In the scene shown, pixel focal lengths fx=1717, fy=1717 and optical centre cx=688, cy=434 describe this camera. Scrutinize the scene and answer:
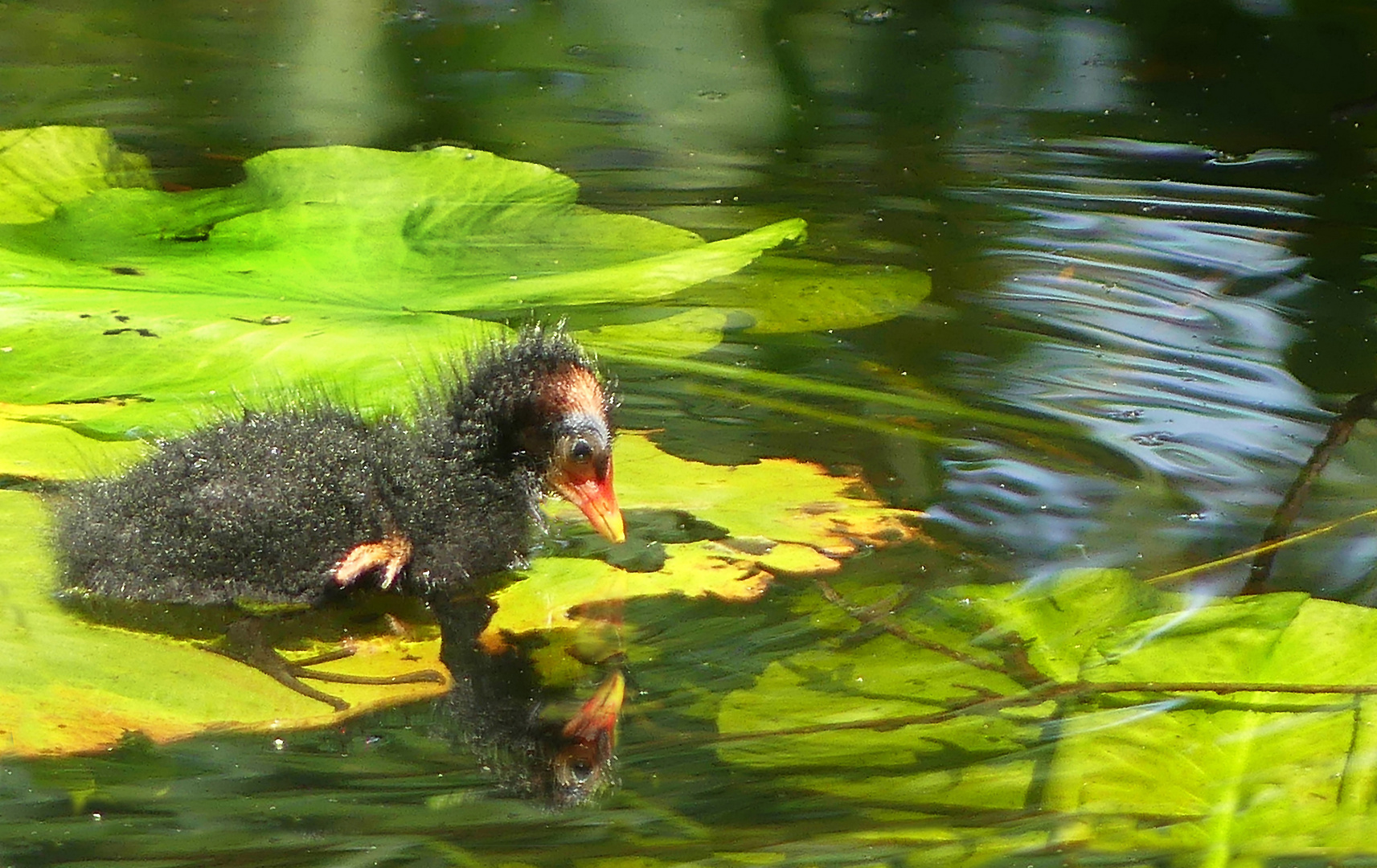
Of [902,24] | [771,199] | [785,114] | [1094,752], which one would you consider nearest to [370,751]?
[1094,752]

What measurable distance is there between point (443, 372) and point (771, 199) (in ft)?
4.97

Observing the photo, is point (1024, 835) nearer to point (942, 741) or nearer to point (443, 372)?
point (942, 741)

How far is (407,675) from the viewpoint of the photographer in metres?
2.12

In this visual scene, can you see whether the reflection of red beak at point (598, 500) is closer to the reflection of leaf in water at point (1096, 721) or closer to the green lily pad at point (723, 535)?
the green lily pad at point (723, 535)

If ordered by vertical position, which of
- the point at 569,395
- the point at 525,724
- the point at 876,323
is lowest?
the point at 525,724

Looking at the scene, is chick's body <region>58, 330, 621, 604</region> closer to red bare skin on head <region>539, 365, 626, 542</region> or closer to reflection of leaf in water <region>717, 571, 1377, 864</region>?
red bare skin on head <region>539, 365, 626, 542</region>

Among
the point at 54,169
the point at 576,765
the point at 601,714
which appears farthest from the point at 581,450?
the point at 54,169

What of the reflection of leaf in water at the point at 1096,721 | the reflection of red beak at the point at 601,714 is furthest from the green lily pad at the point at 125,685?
the reflection of leaf in water at the point at 1096,721

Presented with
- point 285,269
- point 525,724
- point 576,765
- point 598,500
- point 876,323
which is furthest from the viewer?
point 876,323

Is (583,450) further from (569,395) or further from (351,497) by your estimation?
(351,497)

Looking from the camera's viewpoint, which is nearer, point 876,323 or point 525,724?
point 525,724

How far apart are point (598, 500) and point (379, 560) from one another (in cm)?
33

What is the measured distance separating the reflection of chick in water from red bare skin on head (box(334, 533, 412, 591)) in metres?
0.13

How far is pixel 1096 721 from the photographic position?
1900mm
